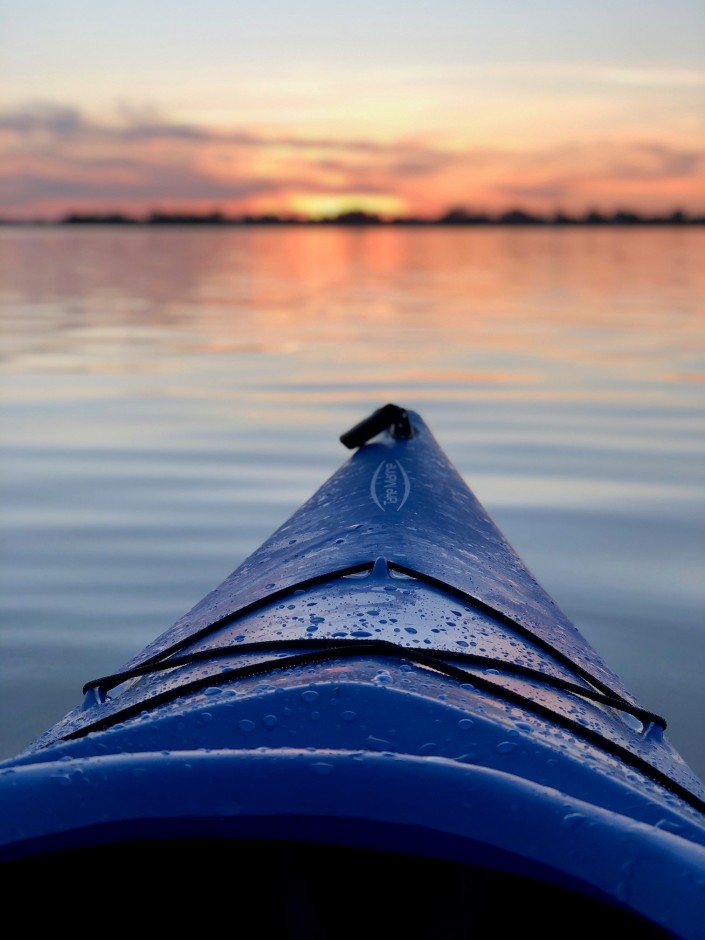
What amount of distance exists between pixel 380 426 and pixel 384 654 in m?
2.46

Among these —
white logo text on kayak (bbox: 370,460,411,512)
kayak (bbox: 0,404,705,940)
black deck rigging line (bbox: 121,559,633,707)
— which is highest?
white logo text on kayak (bbox: 370,460,411,512)

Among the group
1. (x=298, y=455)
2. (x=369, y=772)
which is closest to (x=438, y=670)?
(x=369, y=772)

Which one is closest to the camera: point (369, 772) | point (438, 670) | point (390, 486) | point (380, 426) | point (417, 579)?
point (369, 772)

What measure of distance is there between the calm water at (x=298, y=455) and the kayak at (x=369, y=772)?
1.07 meters

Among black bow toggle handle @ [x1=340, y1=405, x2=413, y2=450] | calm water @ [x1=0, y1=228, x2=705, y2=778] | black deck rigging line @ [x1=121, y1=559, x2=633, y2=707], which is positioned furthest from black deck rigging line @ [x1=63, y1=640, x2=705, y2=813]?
black bow toggle handle @ [x1=340, y1=405, x2=413, y2=450]

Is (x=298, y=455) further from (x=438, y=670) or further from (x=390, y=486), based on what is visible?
(x=438, y=670)

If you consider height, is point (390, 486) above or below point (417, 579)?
above

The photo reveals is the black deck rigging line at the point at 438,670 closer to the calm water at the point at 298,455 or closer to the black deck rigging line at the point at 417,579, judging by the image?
the black deck rigging line at the point at 417,579

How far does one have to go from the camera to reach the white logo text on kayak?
340cm

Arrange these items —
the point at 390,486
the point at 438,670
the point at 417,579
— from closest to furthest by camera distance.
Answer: the point at 438,670 < the point at 417,579 < the point at 390,486

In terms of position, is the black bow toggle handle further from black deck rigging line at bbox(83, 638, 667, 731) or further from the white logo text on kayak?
black deck rigging line at bbox(83, 638, 667, 731)

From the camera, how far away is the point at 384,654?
2.03m

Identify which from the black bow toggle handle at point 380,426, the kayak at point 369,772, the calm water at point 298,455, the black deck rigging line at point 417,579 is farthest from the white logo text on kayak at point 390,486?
the calm water at point 298,455

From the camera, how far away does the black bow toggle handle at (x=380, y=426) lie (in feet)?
14.3
